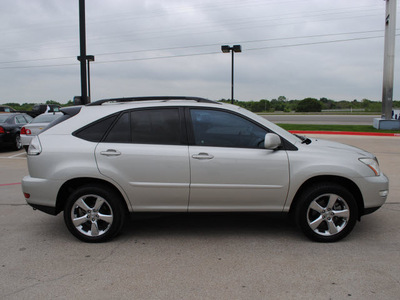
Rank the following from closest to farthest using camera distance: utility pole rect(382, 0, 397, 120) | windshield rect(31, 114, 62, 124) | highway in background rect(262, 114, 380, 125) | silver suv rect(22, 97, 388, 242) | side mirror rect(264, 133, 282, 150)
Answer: side mirror rect(264, 133, 282, 150) < silver suv rect(22, 97, 388, 242) < windshield rect(31, 114, 62, 124) < utility pole rect(382, 0, 397, 120) < highway in background rect(262, 114, 380, 125)

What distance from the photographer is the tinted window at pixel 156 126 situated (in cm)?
425

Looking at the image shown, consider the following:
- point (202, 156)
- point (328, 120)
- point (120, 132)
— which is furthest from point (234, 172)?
point (328, 120)

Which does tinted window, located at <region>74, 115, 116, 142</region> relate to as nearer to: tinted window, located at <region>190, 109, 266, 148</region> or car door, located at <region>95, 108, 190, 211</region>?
car door, located at <region>95, 108, 190, 211</region>

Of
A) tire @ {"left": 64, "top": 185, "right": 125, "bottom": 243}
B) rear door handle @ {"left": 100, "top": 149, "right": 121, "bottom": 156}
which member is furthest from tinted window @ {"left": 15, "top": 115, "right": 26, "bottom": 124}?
rear door handle @ {"left": 100, "top": 149, "right": 121, "bottom": 156}

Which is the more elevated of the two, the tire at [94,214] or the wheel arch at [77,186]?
the wheel arch at [77,186]

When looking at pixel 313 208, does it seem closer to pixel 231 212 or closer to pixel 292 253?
pixel 292 253

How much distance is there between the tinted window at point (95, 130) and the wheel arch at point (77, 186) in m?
0.48

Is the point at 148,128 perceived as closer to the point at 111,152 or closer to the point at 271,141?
the point at 111,152

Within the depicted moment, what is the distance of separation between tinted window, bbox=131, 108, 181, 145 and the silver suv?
1cm

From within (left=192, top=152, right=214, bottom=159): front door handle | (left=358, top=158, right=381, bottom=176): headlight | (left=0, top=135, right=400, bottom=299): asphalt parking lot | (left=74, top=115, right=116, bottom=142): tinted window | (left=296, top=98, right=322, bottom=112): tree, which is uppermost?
(left=296, top=98, right=322, bottom=112): tree

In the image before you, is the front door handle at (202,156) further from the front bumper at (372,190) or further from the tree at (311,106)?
the tree at (311,106)

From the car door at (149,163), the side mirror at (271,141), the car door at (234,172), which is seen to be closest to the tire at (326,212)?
the car door at (234,172)

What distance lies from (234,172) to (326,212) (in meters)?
1.16

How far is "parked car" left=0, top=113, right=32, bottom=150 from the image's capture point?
41.2 feet
